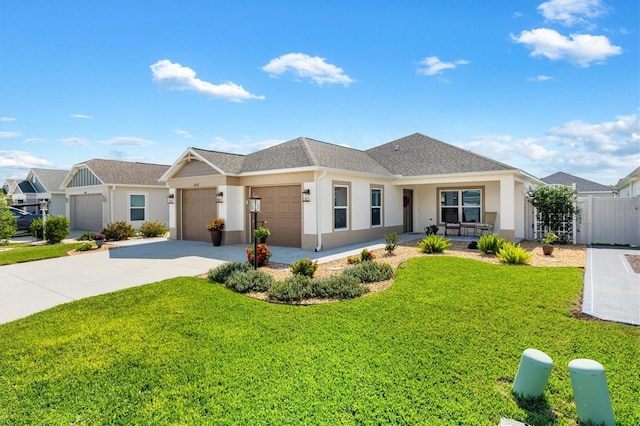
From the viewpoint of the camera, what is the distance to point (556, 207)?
14.0m

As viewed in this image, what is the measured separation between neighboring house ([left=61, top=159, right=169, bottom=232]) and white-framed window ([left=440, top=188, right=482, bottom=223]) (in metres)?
17.8

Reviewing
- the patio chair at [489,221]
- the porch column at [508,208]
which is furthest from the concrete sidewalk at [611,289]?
the patio chair at [489,221]

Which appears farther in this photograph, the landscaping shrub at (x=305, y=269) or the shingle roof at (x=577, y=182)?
the shingle roof at (x=577, y=182)

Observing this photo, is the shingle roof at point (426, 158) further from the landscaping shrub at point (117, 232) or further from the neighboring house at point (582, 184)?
the neighboring house at point (582, 184)

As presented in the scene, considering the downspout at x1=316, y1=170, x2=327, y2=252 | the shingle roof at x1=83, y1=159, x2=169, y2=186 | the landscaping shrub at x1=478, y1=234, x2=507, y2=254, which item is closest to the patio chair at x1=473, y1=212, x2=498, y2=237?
the landscaping shrub at x1=478, y1=234, x2=507, y2=254

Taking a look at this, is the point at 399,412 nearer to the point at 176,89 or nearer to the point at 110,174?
the point at 176,89

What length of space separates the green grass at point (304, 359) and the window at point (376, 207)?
8.94 metres

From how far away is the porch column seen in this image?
1339cm

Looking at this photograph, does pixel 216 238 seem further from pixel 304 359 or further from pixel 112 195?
pixel 112 195

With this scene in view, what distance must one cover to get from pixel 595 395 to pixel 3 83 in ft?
48.4

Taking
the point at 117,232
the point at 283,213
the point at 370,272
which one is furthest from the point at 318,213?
the point at 117,232

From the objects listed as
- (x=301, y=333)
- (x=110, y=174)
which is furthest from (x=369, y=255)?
(x=110, y=174)

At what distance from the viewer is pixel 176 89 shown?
46.6 ft

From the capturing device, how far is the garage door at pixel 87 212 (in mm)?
22141
